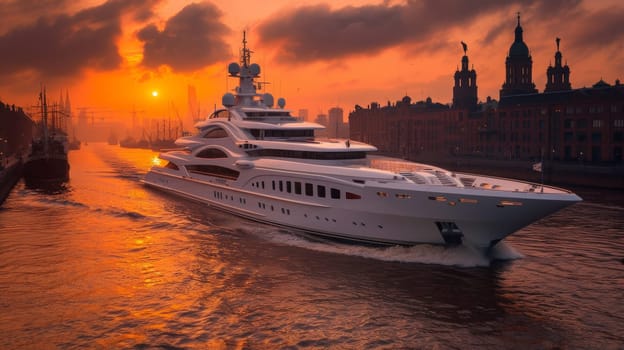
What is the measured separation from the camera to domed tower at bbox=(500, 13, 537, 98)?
110 m

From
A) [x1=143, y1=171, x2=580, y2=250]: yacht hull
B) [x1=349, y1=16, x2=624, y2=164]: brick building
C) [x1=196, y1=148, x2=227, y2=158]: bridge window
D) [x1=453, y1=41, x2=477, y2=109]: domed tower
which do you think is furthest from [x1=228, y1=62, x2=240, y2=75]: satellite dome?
[x1=453, y1=41, x2=477, y2=109]: domed tower

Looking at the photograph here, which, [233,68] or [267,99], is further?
[233,68]

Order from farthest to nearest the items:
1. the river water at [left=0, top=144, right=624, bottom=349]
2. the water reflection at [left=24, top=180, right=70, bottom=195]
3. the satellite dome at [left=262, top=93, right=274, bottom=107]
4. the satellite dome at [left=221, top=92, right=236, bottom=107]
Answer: the water reflection at [left=24, top=180, right=70, bottom=195]
the satellite dome at [left=262, top=93, right=274, bottom=107]
the satellite dome at [left=221, top=92, right=236, bottom=107]
the river water at [left=0, top=144, right=624, bottom=349]

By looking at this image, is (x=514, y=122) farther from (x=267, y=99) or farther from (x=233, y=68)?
(x=233, y=68)

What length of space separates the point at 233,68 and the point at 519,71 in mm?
86651

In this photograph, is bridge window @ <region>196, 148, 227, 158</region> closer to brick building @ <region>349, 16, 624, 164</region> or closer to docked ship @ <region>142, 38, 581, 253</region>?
docked ship @ <region>142, 38, 581, 253</region>

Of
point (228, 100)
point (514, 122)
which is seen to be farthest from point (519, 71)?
point (228, 100)

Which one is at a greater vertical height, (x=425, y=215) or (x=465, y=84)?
(x=465, y=84)

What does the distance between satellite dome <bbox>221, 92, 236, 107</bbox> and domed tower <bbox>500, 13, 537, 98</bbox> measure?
8575 cm

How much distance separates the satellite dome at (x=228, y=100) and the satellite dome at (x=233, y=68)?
339 centimetres

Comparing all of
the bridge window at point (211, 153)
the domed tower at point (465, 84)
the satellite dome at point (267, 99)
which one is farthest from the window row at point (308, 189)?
the domed tower at point (465, 84)

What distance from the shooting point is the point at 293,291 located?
1948cm

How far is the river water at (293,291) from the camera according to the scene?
51.3 ft

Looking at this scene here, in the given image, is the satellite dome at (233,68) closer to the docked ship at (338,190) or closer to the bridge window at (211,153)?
the docked ship at (338,190)
